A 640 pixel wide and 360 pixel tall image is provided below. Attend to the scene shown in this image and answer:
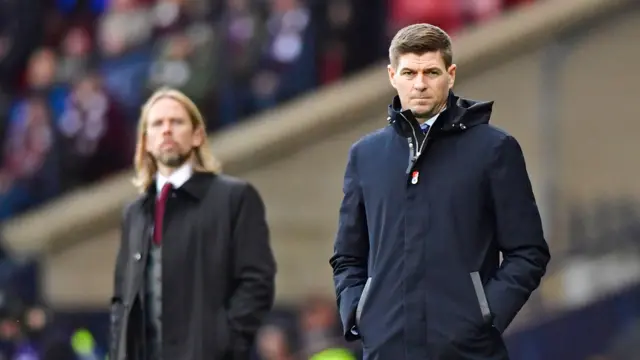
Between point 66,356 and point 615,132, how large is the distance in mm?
7851

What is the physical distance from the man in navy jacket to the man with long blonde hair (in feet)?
5.53

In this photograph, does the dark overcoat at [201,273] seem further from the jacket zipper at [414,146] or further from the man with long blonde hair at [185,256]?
the jacket zipper at [414,146]

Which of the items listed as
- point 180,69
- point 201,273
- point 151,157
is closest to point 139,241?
point 201,273

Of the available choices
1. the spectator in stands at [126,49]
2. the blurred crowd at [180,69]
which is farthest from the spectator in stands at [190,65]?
the spectator in stands at [126,49]

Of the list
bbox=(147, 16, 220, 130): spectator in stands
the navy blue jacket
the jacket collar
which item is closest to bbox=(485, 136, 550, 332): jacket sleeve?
the navy blue jacket

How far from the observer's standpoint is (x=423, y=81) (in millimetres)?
5879

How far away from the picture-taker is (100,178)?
16234mm

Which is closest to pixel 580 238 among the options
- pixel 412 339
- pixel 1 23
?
pixel 1 23

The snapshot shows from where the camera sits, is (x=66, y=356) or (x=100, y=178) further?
(x=100, y=178)

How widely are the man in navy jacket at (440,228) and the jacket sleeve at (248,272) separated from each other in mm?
1656

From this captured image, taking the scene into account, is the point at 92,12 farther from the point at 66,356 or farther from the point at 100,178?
the point at 66,356

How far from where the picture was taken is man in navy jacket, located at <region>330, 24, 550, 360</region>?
5754 millimetres

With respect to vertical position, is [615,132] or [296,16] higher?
[296,16]

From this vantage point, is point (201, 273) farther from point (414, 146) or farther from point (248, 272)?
point (414, 146)
